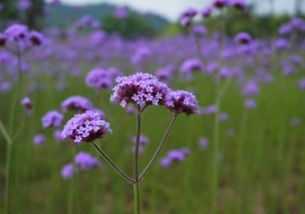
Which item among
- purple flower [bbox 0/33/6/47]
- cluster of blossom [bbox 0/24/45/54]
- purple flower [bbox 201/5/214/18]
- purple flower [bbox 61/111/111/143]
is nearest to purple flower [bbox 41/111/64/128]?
cluster of blossom [bbox 0/24/45/54]

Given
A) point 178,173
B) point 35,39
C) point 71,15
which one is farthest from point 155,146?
point 35,39

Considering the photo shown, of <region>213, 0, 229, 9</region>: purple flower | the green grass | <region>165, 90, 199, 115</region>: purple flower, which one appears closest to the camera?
<region>165, 90, 199, 115</region>: purple flower

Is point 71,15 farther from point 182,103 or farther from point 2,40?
point 182,103

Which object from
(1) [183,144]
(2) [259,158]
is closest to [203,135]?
(1) [183,144]

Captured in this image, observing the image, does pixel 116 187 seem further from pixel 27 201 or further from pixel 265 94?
pixel 265 94

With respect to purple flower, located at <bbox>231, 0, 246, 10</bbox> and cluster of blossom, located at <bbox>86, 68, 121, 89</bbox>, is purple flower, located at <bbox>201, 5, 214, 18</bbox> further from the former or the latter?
cluster of blossom, located at <bbox>86, 68, 121, 89</bbox>
